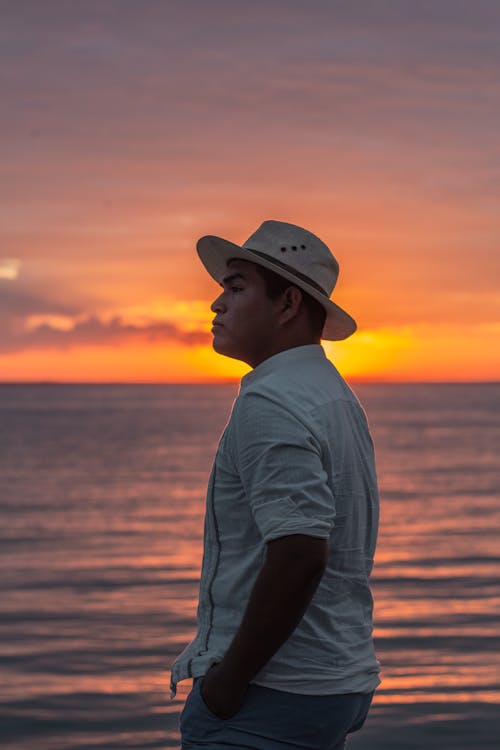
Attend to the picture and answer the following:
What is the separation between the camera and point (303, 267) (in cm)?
278

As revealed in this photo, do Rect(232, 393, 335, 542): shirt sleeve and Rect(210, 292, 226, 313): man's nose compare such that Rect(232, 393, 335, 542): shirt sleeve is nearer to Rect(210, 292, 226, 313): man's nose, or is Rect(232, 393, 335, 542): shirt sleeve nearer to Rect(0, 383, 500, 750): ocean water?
Rect(210, 292, 226, 313): man's nose

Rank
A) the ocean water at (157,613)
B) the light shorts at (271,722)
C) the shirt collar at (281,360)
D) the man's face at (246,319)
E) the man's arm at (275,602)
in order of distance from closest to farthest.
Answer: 1. the man's arm at (275,602)
2. the light shorts at (271,722)
3. the shirt collar at (281,360)
4. the man's face at (246,319)
5. the ocean water at (157,613)

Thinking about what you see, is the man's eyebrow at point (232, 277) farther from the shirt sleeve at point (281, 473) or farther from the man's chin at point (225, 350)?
the shirt sleeve at point (281, 473)

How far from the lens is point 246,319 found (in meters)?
2.76

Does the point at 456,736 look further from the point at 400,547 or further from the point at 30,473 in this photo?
the point at 30,473

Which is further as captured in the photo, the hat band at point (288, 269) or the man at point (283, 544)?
the hat band at point (288, 269)

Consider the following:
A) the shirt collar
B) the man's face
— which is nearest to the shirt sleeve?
the shirt collar

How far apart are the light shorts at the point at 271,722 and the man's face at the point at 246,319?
801 millimetres

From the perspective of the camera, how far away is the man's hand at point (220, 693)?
8.14 feet

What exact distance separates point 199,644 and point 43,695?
303 inches

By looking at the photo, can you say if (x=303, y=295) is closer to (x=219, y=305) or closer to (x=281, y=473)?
(x=219, y=305)

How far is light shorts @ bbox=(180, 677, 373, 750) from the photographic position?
2525 millimetres

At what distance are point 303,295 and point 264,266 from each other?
0.12 metres

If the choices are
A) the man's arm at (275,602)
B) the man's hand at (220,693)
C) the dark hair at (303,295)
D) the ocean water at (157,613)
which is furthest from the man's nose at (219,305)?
the ocean water at (157,613)
